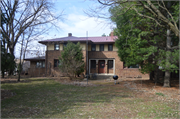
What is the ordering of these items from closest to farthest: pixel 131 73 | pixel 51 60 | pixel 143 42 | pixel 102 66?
pixel 143 42
pixel 131 73
pixel 51 60
pixel 102 66

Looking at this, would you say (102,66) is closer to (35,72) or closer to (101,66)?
(101,66)


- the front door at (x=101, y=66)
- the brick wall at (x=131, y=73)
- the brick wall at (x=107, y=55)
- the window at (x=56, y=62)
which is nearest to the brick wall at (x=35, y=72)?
the window at (x=56, y=62)

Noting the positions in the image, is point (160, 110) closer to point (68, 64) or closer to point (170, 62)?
point (170, 62)

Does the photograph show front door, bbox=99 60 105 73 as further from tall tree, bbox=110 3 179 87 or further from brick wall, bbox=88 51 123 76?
tall tree, bbox=110 3 179 87

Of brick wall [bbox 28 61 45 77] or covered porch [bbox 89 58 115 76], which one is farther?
brick wall [bbox 28 61 45 77]

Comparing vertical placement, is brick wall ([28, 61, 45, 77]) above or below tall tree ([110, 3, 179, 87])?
below

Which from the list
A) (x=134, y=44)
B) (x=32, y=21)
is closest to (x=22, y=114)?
(x=134, y=44)

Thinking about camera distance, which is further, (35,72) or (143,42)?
(35,72)

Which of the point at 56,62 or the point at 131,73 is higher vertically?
the point at 56,62

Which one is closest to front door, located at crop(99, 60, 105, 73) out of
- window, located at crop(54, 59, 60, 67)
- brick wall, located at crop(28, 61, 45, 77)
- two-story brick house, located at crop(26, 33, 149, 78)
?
two-story brick house, located at crop(26, 33, 149, 78)

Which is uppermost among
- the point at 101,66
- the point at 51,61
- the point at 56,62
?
the point at 51,61

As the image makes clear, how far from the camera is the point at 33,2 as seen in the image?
1891 cm

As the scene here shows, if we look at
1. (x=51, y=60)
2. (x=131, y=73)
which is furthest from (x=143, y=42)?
(x=51, y=60)

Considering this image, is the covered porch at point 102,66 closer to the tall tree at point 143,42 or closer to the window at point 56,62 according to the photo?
the window at point 56,62
